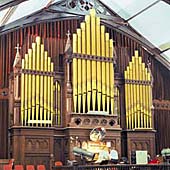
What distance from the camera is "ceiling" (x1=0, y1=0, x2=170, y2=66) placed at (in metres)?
13.0

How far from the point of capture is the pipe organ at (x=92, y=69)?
1324 centimetres

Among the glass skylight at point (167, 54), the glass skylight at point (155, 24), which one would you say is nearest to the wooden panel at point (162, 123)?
the glass skylight at point (167, 54)

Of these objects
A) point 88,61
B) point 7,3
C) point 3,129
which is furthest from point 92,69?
point 7,3

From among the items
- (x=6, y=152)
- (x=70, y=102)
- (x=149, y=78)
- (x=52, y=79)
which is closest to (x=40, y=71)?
(x=52, y=79)

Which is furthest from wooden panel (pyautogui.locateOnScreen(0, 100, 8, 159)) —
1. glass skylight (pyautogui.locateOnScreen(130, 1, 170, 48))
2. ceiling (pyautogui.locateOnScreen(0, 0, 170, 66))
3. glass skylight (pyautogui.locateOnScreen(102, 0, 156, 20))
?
glass skylight (pyautogui.locateOnScreen(130, 1, 170, 48))

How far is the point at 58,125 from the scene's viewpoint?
13.2 m

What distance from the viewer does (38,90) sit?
12969 mm

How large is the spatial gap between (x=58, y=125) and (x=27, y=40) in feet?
9.23

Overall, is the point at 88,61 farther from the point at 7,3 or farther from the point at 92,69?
the point at 7,3

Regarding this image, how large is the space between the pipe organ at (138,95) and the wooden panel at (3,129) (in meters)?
3.79

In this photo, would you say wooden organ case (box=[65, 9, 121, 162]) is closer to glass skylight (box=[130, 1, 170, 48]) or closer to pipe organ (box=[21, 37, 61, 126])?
pipe organ (box=[21, 37, 61, 126])

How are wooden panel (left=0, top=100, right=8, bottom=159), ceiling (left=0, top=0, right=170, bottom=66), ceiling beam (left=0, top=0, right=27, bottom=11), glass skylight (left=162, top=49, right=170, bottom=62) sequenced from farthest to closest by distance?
glass skylight (left=162, top=49, right=170, bottom=62) → wooden panel (left=0, top=100, right=8, bottom=159) → ceiling (left=0, top=0, right=170, bottom=66) → ceiling beam (left=0, top=0, right=27, bottom=11)

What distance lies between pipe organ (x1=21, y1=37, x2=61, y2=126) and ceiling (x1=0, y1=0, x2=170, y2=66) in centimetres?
104

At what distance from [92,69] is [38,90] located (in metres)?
1.81
